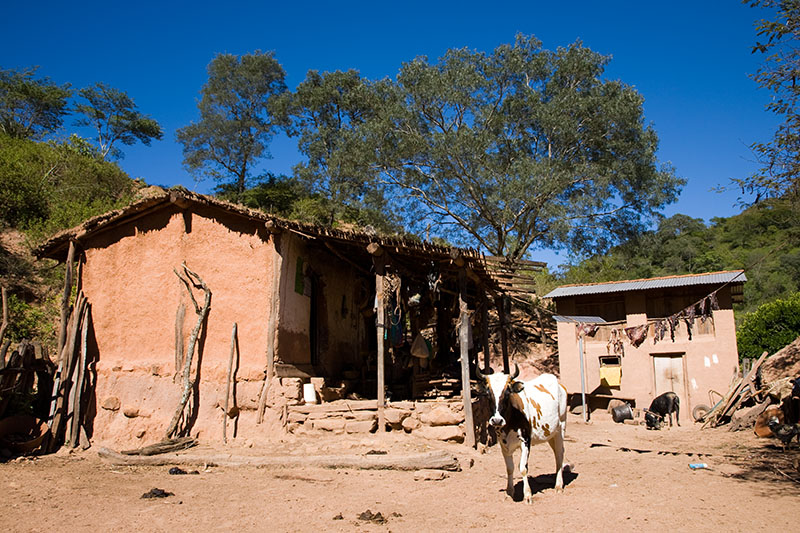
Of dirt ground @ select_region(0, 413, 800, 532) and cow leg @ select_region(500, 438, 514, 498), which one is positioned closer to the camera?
dirt ground @ select_region(0, 413, 800, 532)

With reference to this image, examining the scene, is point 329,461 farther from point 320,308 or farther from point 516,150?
point 516,150

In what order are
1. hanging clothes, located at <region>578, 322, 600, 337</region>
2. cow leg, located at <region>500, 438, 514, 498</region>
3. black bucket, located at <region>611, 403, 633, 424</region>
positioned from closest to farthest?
cow leg, located at <region>500, 438, 514, 498</region>
black bucket, located at <region>611, 403, 633, 424</region>
hanging clothes, located at <region>578, 322, 600, 337</region>

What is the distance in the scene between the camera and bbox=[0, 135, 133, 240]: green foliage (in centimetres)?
2144

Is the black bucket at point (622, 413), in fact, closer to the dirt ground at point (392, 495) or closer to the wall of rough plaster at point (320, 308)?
the dirt ground at point (392, 495)

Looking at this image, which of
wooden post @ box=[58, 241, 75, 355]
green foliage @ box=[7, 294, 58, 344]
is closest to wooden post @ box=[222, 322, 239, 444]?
wooden post @ box=[58, 241, 75, 355]

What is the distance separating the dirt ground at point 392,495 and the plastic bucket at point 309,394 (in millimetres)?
763

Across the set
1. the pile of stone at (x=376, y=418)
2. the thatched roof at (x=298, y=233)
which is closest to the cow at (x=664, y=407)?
the thatched roof at (x=298, y=233)

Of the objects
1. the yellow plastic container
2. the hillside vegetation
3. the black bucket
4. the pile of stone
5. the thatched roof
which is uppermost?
the hillside vegetation

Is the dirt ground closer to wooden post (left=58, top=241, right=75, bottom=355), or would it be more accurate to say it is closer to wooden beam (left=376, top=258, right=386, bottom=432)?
wooden beam (left=376, top=258, right=386, bottom=432)

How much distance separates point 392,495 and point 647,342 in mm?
15071

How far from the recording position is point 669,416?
17438 mm

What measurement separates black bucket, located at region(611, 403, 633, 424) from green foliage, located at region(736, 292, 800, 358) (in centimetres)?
702

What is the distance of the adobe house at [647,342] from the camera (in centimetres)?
1806

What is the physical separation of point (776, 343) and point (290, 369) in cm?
A: 1991
